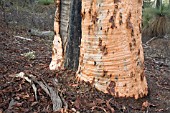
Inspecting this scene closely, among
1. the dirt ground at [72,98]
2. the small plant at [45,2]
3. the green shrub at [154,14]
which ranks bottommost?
the dirt ground at [72,98]

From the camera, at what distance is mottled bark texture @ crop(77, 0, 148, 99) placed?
10.2ft

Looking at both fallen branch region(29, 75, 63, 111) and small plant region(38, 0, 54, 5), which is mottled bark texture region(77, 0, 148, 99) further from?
small plant region(38, 0, 54, 5)

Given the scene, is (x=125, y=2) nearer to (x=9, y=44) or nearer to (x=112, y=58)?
(x=112, y=58)

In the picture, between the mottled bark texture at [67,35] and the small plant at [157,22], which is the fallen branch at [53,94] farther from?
the small plant at [157,22]

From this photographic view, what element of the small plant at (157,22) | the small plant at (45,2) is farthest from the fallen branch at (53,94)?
the small plant at (45,2)

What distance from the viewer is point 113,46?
313cm

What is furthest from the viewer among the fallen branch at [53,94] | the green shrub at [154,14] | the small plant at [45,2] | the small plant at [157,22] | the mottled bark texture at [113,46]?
the small plant at [45,2]

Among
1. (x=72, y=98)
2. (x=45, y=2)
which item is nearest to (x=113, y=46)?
(x=72, y=98)

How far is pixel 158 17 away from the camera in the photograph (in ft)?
37.0

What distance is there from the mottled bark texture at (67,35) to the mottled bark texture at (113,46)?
463mm

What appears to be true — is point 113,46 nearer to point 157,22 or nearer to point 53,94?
point 53,94

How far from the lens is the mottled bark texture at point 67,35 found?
372 centimetres

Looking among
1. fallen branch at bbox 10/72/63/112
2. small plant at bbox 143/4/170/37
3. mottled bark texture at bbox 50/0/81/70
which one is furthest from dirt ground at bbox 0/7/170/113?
small plant at bbox 143/4/170/37

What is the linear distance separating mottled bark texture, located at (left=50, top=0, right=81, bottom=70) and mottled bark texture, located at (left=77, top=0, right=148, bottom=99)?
0.46 meters
